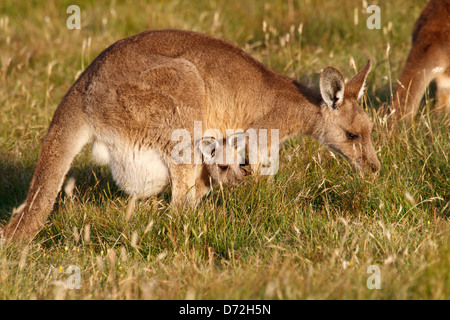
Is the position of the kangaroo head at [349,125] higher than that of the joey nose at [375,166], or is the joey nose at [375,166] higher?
the kangaroo head at [349,125]

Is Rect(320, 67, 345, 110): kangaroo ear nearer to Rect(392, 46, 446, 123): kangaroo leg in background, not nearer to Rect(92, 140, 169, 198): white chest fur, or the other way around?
Rect(392, 46, 446, 123): kangaroo leg in background

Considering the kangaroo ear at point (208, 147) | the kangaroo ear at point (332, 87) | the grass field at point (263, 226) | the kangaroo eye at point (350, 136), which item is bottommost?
the grass field at point (263, 226)

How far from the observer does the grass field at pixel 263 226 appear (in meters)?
3.22

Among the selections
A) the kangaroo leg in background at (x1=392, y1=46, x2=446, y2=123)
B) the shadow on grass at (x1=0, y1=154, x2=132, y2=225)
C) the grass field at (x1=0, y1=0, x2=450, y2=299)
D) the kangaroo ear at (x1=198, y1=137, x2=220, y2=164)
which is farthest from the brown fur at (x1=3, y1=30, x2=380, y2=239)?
the shadow on grass at (x1=0, y1=154, x2=132, y2=225)

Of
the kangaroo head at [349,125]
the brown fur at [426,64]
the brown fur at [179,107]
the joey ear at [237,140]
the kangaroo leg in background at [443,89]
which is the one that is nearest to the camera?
the brown fur at [179,107]

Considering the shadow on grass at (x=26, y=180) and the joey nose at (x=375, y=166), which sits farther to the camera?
the shadow on grass at (x=26, y=180)

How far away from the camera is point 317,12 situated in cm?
827

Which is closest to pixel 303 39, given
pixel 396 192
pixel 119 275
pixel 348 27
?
pixel 348 27

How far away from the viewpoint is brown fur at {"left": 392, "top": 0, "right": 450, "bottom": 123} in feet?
17.6

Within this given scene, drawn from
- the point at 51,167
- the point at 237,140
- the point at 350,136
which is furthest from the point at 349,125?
the point at 51,167

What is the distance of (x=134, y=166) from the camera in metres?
4.37

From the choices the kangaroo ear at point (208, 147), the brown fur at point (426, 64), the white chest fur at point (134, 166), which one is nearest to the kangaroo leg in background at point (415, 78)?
the brown fur at point (426, 64)

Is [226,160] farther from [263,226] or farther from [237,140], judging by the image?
[263,226]

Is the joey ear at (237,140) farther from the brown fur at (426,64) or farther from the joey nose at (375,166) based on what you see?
the brown fur at (426,64)
